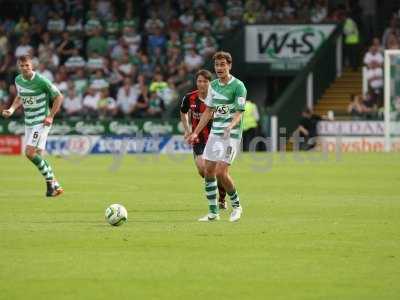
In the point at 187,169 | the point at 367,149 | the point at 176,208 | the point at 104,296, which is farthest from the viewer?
the point at 367,149

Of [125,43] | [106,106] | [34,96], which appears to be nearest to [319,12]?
[125,43]

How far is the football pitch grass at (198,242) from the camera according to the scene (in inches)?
411

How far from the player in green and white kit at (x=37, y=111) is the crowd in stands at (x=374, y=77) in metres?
16.7

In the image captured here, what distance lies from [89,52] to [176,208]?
21.7 meters

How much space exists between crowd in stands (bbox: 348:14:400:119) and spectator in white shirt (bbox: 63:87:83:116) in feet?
28.2

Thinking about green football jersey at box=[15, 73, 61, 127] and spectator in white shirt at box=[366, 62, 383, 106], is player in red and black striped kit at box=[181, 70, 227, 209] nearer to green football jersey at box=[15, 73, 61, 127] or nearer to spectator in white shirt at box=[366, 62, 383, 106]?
green football jersey at box=[15, 73, 61, 127]

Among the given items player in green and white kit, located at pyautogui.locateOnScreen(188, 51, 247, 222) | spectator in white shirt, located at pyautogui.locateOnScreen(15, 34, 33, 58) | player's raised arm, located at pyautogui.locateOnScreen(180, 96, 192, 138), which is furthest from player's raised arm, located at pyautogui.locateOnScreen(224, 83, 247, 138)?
spectator in white shirt, located at pyautogui.locateOnScreen(15, 34, 33, 58)

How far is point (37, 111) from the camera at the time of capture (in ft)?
65.8

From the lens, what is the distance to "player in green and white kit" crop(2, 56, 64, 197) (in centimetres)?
1982

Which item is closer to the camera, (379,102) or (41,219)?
(41,219)

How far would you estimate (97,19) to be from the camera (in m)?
40.3

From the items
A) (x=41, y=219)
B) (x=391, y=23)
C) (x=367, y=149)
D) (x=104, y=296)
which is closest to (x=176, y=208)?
(x=41, y=219)

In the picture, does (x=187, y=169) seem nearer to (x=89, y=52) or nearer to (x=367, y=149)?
(x=367, y=149)

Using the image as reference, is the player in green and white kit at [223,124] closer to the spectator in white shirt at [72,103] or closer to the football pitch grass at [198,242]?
the football pitch grass at [198,242]
